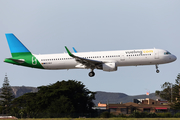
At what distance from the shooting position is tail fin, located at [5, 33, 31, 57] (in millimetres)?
59188

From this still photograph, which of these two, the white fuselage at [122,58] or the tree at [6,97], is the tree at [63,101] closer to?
the white fuselage at [122,58]

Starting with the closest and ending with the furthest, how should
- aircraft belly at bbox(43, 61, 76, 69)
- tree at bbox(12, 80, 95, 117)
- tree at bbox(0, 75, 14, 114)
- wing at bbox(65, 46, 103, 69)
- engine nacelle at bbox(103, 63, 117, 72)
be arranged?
wing at bbox(65, 46, 103, 69) < engine nacelle at bbox(103, 63, 117, 72) < aircraft belly at bbox(43, 61, 76, 69) < tree at bbox(12, 80, 95, 117) < tree at bbox(0, 75, 14, 114)

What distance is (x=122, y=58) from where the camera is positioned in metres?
53.0

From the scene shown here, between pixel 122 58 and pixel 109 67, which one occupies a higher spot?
pixel 122 58

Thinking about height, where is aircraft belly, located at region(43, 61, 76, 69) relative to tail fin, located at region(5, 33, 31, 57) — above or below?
below

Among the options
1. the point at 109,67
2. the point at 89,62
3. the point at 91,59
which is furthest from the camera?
the point at 91,59

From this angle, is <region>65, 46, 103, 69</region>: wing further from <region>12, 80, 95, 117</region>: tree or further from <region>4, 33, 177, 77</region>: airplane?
<region>12, 80, 95, 117</region>: tree

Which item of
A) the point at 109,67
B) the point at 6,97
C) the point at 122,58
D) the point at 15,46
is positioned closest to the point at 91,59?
the point at 109,67

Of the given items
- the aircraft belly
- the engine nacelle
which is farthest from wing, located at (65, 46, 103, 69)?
the aircraft belly

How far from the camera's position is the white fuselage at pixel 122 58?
5272cm

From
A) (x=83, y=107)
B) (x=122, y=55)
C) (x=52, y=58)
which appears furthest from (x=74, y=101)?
(x=122, y=55)

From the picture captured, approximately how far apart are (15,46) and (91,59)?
1624cm

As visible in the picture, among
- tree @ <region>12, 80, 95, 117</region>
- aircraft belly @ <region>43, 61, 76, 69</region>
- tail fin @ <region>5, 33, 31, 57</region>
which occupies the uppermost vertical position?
tail fin @ <region>5, 33, 31, 57</region>

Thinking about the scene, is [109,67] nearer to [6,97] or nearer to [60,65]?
[60,65]
